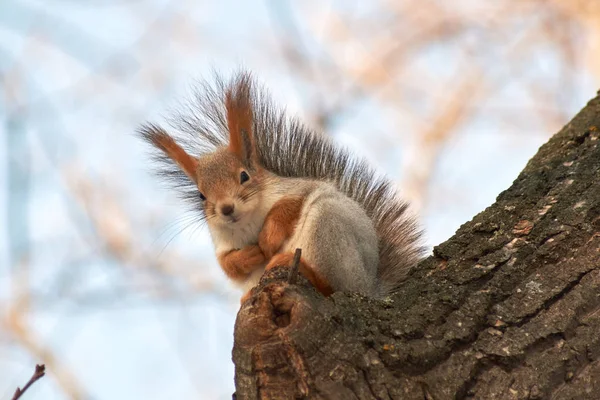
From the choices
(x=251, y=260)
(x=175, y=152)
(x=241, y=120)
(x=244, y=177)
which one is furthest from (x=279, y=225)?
(x=175, y=152)

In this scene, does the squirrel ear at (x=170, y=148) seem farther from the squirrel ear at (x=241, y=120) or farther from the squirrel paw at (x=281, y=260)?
the squirrel paw at (x=281, y=260)

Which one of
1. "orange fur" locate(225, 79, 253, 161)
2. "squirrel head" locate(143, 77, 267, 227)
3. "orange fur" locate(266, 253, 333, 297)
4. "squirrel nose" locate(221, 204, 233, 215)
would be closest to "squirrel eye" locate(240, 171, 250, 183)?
"squirrel head" locate(143, 77, 267, 227)

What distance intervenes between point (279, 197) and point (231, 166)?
1.11ft

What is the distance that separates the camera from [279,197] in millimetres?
2984

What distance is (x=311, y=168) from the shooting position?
3336 millimetres

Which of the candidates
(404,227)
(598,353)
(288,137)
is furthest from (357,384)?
(288,137)

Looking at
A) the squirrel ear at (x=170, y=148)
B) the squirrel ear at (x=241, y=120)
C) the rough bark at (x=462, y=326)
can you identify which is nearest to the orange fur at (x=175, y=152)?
the squirrel ear at (x=170, y=148)

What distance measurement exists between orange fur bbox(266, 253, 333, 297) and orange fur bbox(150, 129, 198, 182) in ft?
2.96

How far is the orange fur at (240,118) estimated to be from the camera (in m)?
A: 3.27

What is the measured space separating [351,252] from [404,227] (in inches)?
24.3

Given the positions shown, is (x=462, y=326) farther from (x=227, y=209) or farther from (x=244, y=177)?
(x=244, y=177)

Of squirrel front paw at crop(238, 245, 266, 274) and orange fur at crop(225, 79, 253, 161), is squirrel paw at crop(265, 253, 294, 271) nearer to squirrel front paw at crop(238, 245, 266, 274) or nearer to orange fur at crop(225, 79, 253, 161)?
squirrel front paw at crop(238, 245, 266, 274)

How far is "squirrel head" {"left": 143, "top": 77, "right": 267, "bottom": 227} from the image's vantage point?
3.02 meters

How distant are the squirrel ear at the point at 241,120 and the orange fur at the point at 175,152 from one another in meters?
0.20
